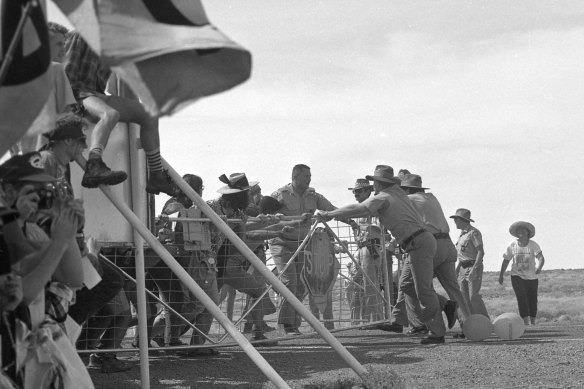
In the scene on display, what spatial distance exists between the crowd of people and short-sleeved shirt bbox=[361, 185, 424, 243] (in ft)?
0.05

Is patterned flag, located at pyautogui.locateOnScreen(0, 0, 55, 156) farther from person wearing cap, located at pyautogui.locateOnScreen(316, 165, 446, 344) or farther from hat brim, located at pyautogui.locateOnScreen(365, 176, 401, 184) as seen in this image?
hat brim, located at pyautogui.locateOnScreen(365, 176, 401, 184)

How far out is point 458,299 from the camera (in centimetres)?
1348

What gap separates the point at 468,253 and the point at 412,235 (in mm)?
4733

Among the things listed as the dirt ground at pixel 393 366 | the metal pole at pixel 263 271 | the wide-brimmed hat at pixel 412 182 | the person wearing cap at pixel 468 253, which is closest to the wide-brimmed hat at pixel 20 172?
the metal pole at pixel 263 271

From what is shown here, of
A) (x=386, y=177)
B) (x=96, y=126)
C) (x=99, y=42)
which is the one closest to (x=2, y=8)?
(x=99, y=42)

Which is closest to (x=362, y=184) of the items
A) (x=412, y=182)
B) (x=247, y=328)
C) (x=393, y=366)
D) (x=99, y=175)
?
(x=412, y=182)

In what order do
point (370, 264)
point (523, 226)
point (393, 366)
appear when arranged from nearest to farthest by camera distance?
point (393, 366) → point (370, 264) → point (523, 226)

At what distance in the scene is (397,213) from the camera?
12484 millimetres

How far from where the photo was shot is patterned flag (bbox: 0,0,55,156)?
14.5 ft

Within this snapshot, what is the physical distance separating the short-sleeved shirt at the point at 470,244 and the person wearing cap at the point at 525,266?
0.98 m

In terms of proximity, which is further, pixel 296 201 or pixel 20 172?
pixel 296 201

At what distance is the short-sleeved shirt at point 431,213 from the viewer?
44.5 ft

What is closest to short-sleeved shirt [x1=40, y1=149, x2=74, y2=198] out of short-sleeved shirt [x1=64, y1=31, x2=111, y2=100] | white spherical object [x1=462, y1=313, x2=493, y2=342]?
short-sleeved shirt [x1=64, y1=31, x2=111, y2=100]

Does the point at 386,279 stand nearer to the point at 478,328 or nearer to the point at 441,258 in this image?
the point at 441,258
